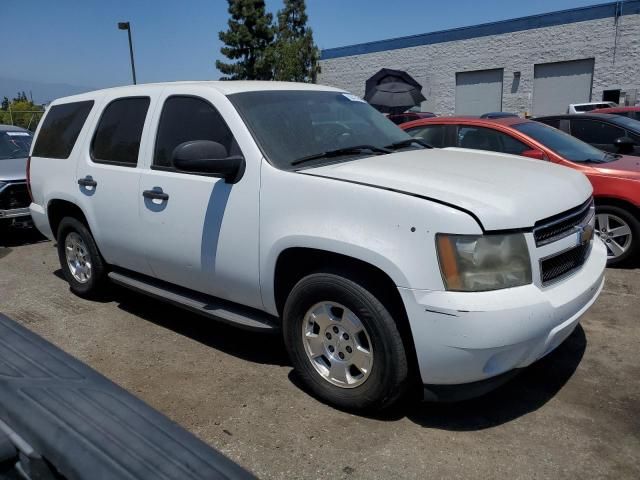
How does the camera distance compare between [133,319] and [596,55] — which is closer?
[133,319]

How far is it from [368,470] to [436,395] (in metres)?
0.50

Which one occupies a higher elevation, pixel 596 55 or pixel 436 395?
pixel 596 55

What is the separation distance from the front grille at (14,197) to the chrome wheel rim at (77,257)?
293 centimetres

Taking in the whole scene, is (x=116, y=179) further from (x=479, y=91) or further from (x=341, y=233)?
(x=479, y=91)

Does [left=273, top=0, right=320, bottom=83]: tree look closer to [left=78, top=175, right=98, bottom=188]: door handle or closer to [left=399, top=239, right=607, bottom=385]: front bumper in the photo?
[left=78, top=175, right=98, bottom=188]: door handle

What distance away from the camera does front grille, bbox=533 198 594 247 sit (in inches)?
110

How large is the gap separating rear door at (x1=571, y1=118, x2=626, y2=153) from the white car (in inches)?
159

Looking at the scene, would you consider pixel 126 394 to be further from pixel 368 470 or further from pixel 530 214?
pixel 530 214

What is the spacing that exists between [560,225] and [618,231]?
3156 millimetres

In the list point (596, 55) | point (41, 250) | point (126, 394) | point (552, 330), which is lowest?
point (41, 250)

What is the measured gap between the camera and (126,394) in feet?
4.86

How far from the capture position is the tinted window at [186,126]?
12.1ft

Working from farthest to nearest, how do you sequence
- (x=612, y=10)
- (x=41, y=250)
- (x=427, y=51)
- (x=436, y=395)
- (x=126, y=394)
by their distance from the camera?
(x=427, y=51), (x=612, y=10), (x=41, y=250), (x=436, y=395), (x=126, y=394)

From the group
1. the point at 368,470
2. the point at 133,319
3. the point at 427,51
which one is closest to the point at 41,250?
the point at 133,319
